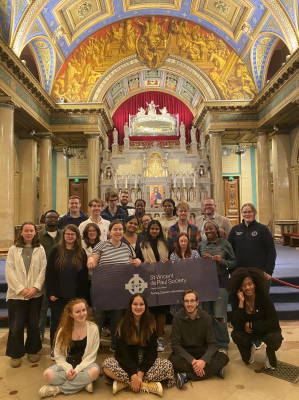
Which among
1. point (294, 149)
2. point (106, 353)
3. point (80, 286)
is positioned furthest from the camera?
point (294, 149)

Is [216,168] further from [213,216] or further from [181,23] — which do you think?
[213,216]

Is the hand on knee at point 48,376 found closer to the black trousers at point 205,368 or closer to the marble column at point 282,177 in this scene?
the black trousers at point 205,368

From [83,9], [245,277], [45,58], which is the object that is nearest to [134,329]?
[245,277]

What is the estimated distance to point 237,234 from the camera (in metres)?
4.56

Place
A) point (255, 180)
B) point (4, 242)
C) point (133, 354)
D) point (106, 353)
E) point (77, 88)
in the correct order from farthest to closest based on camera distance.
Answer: point (255, 180) < point (77, 88) < point (4, 242) < point (106, 353) < point (133, 354)

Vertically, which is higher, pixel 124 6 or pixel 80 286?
pixel 124 6

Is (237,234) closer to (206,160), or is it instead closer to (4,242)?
(4,242)

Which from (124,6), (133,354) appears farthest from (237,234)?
(124,6)

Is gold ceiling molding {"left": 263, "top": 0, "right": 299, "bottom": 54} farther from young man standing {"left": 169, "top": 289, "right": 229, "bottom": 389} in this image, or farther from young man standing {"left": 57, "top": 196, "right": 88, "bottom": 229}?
young man standing {"left": 169, "top": 289, "right": 229, "bottom": 389}

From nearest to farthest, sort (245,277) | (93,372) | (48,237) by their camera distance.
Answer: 1. (93,372)
2. (245,277)
3. (48,237)

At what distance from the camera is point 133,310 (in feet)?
10.9

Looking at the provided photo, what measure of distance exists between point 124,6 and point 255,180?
12801 millimetres

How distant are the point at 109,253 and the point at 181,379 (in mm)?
1704

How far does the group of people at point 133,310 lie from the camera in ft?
10.6
